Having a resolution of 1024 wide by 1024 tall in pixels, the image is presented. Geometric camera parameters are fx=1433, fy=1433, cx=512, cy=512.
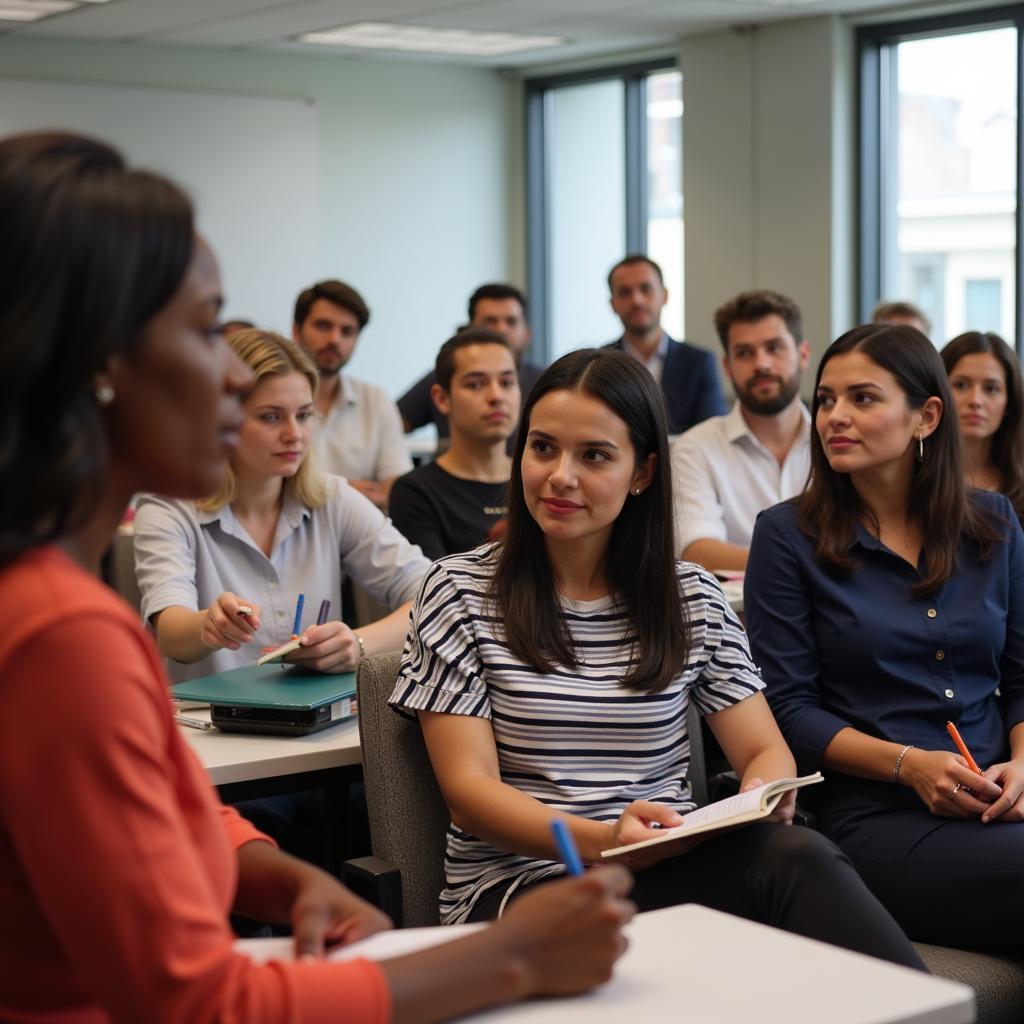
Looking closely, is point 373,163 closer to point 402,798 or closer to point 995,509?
point 995,509

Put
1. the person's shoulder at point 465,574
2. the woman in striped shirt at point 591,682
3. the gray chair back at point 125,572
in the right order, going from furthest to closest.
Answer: the gray chair back at point 125,572
the person's shoulder at point 465,574
the woman in striped shirt at point 591,682

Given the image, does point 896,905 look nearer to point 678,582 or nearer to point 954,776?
point 954,776

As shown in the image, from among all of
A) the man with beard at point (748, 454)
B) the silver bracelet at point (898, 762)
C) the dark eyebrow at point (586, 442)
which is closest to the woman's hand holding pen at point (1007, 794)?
the silver bracelet at point (898, 762)

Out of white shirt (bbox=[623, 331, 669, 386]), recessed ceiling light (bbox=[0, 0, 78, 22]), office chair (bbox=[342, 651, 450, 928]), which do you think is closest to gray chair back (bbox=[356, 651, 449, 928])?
office chair (bbox=[342, 651, 450, 928])

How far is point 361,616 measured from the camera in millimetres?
3359

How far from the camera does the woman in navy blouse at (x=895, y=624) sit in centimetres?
220

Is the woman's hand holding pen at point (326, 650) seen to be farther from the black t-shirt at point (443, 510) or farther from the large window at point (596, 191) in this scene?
the large window at point (596, 191)

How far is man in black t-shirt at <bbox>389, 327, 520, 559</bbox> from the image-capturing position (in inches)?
146

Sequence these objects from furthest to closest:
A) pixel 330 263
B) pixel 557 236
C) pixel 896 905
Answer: pixel 557 236
pixel 330 263
pixel 896 905

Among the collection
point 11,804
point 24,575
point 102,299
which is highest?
point 102,299

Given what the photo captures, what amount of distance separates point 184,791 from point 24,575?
20cm

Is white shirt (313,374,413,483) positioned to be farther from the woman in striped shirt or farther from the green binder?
the woman in striped shirt

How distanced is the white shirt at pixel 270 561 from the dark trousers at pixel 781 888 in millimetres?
1135

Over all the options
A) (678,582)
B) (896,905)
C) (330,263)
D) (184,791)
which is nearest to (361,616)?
(678,582)
